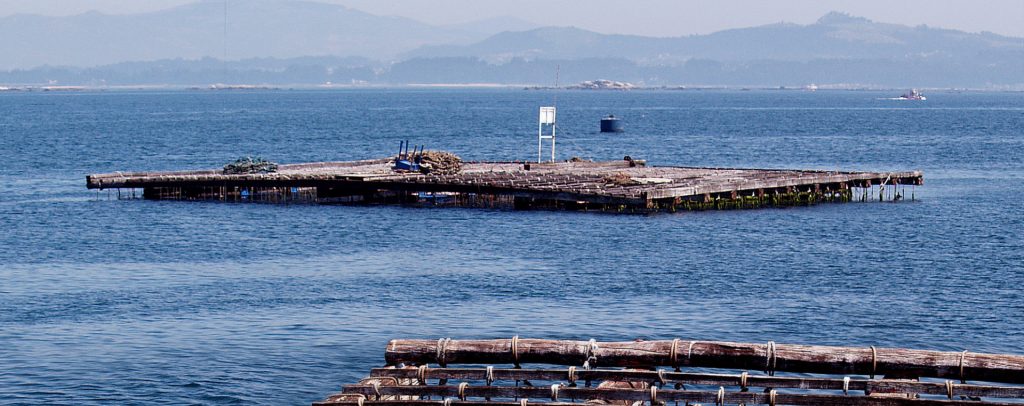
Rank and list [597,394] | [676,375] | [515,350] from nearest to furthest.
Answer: [597,394]
[676,375]
[515,350]

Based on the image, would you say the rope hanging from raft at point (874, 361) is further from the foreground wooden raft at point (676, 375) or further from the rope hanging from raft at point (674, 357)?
the rope hanging from raft at point (674, 357)

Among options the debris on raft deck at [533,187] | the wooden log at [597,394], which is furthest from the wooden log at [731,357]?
the debris on raft deck at [533,187]

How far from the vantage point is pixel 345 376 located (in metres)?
35.0

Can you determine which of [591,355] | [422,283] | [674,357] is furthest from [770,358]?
[422,283]

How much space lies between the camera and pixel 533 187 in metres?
73.8

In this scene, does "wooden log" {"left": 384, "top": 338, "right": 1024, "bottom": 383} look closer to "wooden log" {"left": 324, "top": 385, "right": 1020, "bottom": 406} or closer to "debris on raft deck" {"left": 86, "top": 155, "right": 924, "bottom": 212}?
"wooden log" {"left": 324, "top": 385, "right": 1020, "bottom": 406}

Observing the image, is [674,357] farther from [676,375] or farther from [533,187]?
[533,187]

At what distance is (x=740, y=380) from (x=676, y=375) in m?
1.19

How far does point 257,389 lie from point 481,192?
42125mm

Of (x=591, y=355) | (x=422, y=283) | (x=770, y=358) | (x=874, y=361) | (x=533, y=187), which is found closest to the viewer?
(x=874, y=361)

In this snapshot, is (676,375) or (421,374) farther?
(421,374)

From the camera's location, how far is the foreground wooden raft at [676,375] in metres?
25.5

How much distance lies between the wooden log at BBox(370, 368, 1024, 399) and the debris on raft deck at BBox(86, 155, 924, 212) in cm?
4354

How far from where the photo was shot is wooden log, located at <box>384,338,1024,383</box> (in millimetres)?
A: 26391
